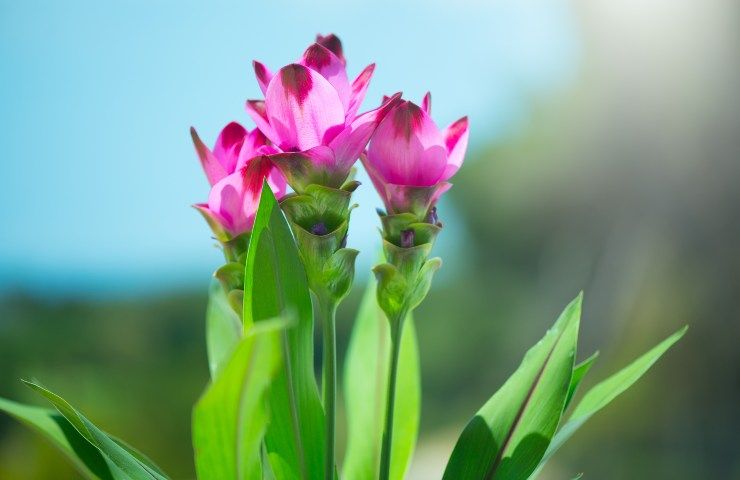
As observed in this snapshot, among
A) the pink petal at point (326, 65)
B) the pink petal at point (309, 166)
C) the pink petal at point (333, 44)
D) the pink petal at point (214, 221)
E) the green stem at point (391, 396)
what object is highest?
the pink petal at point (333, 44)

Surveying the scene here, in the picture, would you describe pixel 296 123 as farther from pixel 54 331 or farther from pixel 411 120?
pixel 54 331

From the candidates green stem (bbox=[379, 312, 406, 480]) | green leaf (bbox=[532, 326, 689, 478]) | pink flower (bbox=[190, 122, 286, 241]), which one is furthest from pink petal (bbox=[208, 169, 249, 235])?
green leaf (bbox=[532, 326, 689, 478])

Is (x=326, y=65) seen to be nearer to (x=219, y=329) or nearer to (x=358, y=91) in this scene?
(x=358, y=91)

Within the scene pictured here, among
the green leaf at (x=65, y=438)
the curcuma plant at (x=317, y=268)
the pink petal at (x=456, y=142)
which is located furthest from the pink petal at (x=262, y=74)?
the green leaf at (x=65, y=438)

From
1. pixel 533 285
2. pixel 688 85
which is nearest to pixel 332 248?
pixel 688 85

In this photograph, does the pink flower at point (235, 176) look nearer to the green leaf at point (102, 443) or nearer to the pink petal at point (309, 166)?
the pink petal at point (309, 166)

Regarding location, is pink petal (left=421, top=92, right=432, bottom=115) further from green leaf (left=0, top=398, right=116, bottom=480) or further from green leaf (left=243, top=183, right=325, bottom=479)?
green leaf (left=0, top=398, right=116, bottom=480)
